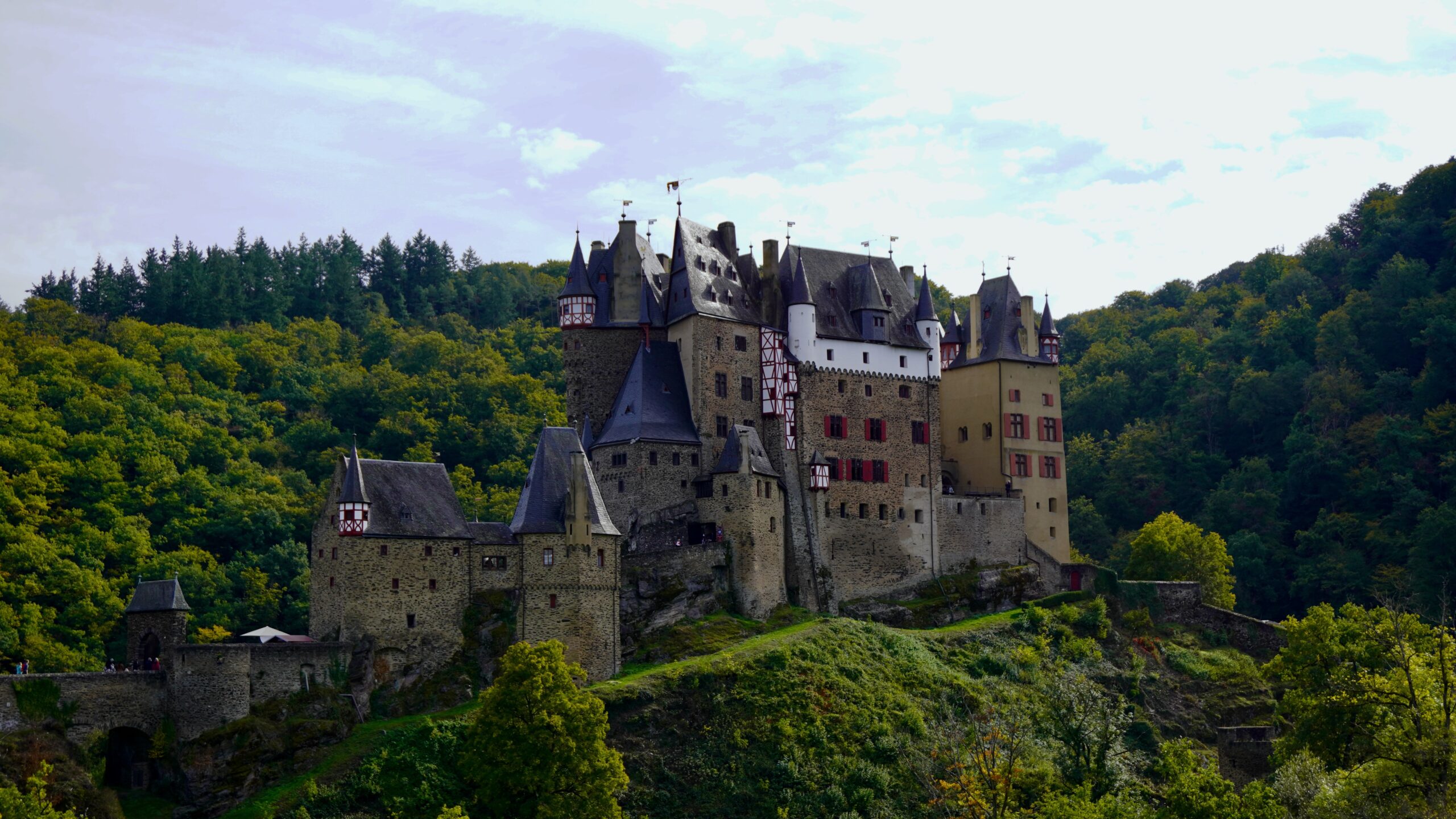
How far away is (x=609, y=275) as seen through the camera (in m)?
71.8

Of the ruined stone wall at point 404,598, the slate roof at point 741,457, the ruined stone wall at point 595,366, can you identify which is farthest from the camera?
the ruined stone wall at point 595,366

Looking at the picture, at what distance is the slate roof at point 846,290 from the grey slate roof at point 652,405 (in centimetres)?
612

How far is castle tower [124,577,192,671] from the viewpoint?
54625 millimetres

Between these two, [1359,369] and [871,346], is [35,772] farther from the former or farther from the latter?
[1359,369]

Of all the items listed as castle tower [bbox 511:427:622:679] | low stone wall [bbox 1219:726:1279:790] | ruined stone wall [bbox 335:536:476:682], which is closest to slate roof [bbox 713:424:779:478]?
castle tower [bbox 511:427:622:679]

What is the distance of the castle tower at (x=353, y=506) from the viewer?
55719mm

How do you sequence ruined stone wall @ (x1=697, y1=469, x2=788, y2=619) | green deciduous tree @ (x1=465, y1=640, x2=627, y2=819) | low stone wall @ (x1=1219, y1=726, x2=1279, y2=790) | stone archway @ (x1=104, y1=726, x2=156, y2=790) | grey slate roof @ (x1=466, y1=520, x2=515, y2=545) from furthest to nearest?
low stone wall @ (x1=1219, y1=726, x2=1279, y2=790)
ruined stone wall @ (x1=697, y1=469, x2=788, y2=619)
grey slate roof @ (x1=466, y1=520, x2=515, y2=545)
stone archway @ (x1=104, y1=726, x2=156, y2=790)
green deciduous tree @ (x1=465, y1=640, x2=627, y2=819)

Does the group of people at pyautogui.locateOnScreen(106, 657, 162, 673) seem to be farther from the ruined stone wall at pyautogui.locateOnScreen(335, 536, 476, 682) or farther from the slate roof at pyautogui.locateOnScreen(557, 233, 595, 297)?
the slate roof at pyautogui.locateOnScreen(557, 233, 595, 297)

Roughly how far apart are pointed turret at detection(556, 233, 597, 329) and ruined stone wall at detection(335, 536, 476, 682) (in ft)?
52.5

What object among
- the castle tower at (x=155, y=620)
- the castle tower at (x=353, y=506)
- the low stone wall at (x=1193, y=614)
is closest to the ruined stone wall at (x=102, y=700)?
the castle tower at (x=155, y=620)

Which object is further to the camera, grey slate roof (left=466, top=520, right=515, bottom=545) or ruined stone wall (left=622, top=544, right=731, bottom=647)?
ruined stone wall (left=622, top=544, right=731, bottom=647)

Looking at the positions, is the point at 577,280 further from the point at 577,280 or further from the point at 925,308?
the point at 925,308

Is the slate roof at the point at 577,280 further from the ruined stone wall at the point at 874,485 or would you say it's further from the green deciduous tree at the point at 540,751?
the green deciduous tree at the point at 540,751

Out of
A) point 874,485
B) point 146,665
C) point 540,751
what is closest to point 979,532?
point 874,485
